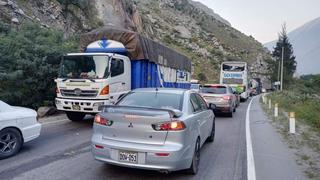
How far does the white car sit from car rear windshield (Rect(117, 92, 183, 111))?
2320mm

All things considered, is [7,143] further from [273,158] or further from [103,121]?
[273,158]

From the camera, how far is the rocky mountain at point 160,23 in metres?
28.0

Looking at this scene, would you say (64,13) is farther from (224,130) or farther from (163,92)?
(163,92)

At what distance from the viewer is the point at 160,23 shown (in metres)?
72.6

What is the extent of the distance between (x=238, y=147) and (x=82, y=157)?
4.23m

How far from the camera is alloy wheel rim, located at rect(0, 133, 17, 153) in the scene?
716 cm

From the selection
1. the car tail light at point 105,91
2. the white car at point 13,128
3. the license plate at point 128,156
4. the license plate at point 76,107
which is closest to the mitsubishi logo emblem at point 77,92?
the license plate at point 76,107

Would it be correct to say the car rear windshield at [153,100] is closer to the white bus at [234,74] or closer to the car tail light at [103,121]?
the car tail light at [103,121]

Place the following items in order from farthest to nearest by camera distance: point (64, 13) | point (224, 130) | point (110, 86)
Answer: point (64, 13) → point (224, 130) → point (110, 86)

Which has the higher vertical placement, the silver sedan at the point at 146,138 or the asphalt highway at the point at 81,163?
the silver sedan at the point at 146,138

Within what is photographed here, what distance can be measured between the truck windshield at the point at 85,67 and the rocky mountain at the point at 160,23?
12482 millimetres

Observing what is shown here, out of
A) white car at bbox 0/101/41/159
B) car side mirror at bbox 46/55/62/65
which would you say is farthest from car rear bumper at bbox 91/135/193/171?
car side mirror at bbox 46/55/62/65

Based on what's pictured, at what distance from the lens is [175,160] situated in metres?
5.53

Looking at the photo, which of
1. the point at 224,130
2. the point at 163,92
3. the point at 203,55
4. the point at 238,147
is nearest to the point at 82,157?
the point at 163,92
